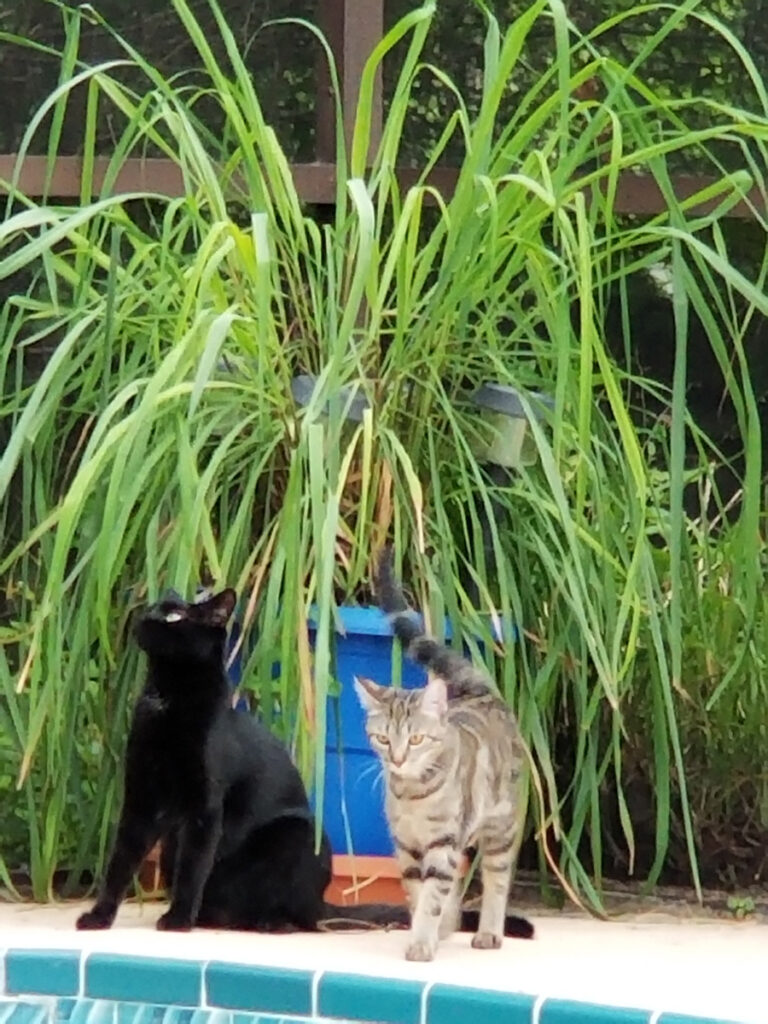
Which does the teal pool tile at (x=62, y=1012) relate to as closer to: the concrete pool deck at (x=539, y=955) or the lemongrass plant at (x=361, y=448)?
the concrete pool deck at (x=539, y=955)

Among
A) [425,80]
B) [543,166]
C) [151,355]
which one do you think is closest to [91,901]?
[151,355]

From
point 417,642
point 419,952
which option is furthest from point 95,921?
point 417,642

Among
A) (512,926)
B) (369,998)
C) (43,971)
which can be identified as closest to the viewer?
(369,998)

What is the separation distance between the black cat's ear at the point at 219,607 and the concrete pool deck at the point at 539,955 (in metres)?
0.39

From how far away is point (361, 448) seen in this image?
98.0 inches

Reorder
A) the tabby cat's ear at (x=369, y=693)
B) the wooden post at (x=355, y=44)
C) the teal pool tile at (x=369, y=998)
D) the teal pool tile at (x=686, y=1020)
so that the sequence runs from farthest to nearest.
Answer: the wooden post at (x=355, y=44) < the tabby cat's ear at (x=369, y=693) < the teal pool tile at (x=369, y=998) < the teal pool tile at (x=686, y=1020)

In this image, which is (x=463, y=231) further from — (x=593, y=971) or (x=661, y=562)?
(x=593, y=971)

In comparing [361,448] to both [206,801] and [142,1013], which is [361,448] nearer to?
[206,801]

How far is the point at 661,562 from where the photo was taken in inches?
106

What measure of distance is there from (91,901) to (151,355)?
2.49 ft

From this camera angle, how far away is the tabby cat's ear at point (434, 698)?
2150 millimetres

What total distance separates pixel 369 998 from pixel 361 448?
2.61ft

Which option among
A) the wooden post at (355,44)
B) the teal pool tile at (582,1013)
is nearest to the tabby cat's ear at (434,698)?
the teal pool tile at (582,1013)

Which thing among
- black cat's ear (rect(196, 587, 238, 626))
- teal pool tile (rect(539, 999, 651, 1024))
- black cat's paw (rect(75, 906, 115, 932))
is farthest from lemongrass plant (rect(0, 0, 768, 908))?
teal pool tile (rect(539, 999, 651, 1024))
